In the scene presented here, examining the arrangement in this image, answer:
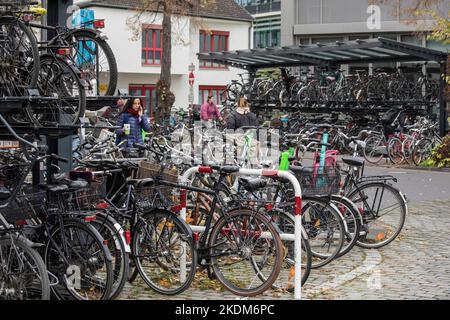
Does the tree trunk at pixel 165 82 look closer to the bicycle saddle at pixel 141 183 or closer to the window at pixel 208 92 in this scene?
the window at pixel 208 92

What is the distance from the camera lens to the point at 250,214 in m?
7.35

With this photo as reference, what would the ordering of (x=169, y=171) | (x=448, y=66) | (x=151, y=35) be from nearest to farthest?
(x=169, y=171) < (x=448, y=66) < (x=151, y=35)

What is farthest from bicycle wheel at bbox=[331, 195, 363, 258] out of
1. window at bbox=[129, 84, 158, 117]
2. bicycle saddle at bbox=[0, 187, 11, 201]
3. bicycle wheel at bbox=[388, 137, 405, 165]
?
window at bbox=[129, 84, 158, 117]

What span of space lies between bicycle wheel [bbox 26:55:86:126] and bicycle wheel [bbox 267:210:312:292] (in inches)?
79.5

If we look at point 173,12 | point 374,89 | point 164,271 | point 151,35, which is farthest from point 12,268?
point 151,35

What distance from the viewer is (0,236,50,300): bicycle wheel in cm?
593

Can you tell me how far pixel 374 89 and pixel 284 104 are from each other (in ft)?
12.5

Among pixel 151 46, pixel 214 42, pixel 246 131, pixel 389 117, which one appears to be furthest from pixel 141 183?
pixel 214 42

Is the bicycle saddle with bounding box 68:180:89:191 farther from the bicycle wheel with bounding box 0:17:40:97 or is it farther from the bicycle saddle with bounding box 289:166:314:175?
the bicycle saddle with bounding box 289:166:314:175

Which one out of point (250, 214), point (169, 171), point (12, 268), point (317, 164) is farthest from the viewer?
point (317, 164)

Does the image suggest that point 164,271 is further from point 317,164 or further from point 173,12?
point 173,12

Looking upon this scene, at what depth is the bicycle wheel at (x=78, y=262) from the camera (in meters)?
6.69

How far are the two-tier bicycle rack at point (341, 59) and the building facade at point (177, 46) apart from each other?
12.5 m

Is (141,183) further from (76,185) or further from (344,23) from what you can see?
(344,23)
